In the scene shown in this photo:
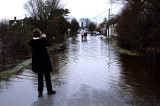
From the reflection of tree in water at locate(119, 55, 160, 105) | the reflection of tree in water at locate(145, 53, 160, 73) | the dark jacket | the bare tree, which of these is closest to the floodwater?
the reflection of tree in water at locate(119, 55, 160, 105)

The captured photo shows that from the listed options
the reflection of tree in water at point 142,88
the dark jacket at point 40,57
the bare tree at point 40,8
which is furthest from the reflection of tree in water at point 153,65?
the bare tree at point 40,8

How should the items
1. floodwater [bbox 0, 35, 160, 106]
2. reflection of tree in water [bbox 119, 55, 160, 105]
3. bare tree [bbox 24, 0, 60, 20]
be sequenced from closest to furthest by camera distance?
1. floodwater [bbox 0, 35, 160, 106]
2. reflection of tree in water [bbox 119, 55, 160, 105]
3. bare tree [bbox 24, 0, 60, 20]

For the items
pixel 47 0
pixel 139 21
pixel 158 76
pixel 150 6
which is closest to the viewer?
pixel 158 76

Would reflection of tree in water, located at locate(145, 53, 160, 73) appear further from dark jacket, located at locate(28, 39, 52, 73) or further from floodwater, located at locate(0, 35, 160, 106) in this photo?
dark jacket, located at locate(28, 39, 52, 73)

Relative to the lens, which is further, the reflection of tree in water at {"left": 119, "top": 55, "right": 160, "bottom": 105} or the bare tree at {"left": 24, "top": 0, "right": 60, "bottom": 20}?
the bare tree at {"left": 24, "top": 0, "right": 60, "bottom": 20}

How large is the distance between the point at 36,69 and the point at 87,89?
1.60 meters

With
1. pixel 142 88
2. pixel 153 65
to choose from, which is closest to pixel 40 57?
pixel 142 88

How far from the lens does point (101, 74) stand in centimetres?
775

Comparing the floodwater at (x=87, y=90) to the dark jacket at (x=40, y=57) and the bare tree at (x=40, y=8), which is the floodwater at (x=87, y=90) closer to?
the dark jacket at (x=40, y=57)

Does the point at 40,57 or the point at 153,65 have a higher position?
the point at 40,57

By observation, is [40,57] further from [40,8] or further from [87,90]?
[40,8]

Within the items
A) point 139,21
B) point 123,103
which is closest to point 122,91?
point 123,103

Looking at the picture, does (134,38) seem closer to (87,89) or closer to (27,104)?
(87,89)

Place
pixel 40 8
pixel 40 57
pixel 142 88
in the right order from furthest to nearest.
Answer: pixel 40 8 → pixel 142 88 → pixel 40 57
